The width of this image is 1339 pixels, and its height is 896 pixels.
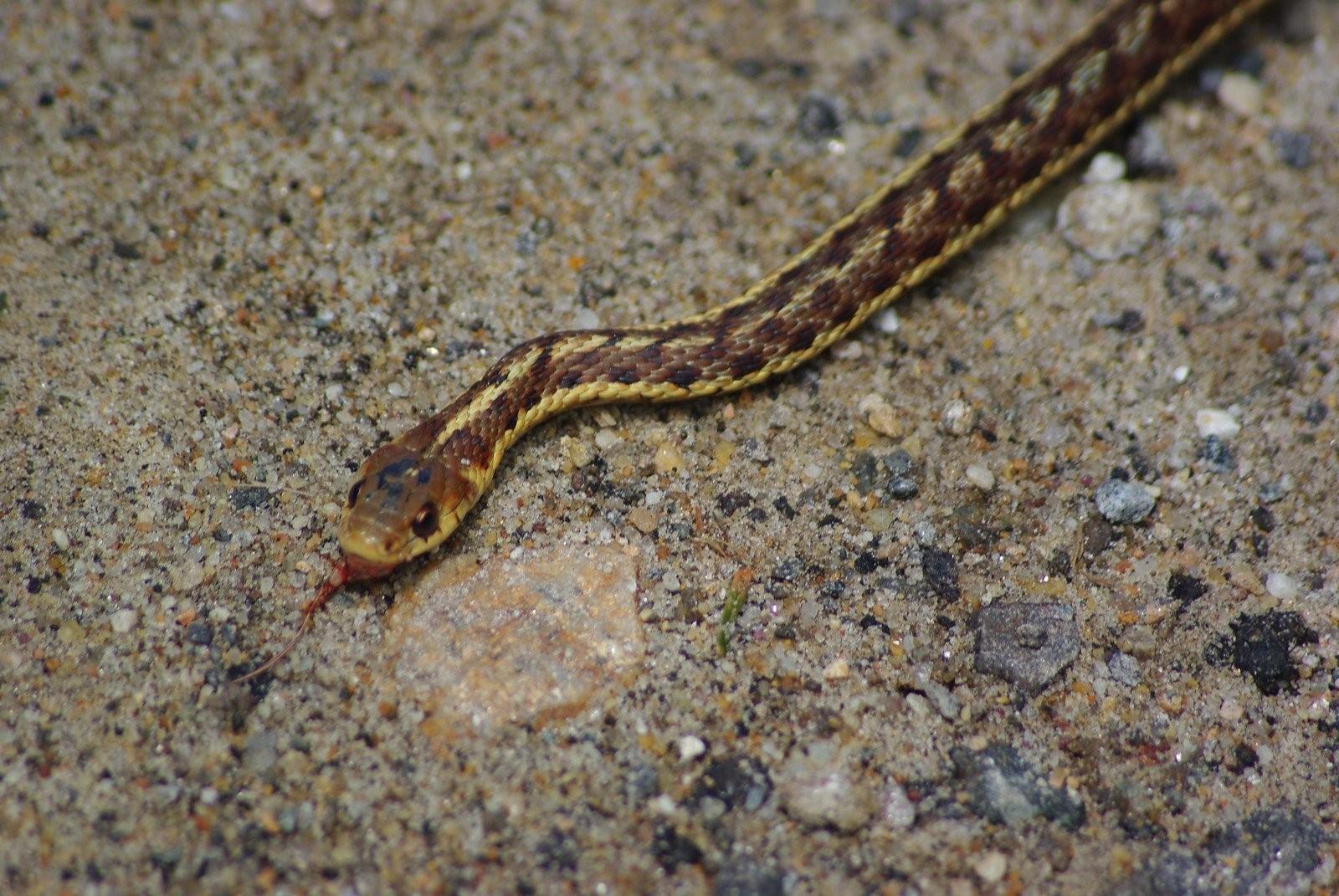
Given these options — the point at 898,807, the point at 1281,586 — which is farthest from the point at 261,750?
the point at 1281,586

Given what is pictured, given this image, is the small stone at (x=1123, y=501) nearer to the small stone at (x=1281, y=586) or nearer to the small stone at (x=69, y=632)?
the small stone at (x=1281, y=586)

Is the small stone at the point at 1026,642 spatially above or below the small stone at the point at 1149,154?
below

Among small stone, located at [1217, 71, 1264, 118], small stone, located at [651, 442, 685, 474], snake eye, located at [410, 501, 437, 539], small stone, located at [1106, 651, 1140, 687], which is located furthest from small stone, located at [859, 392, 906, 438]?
small stone, located at [1217, 71, 1264, 118]

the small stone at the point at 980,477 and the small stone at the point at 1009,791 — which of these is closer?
the small stone at the point at 1009,791

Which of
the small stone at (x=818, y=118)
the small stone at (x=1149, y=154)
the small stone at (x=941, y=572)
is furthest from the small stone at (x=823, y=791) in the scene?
the small stone at (x=1149, y=154)

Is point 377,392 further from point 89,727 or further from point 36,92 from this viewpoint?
point 36,92

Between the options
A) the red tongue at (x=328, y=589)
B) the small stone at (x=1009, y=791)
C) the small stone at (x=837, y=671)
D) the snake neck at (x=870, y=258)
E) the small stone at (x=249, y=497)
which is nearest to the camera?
the small stone at (x=1009, y=791)

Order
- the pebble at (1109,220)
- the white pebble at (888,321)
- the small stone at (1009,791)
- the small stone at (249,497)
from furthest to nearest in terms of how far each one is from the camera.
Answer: the pebble at (1109,220), the white pebble at (888,321), the small stone at (249,497), the small stone at (1009,791)
